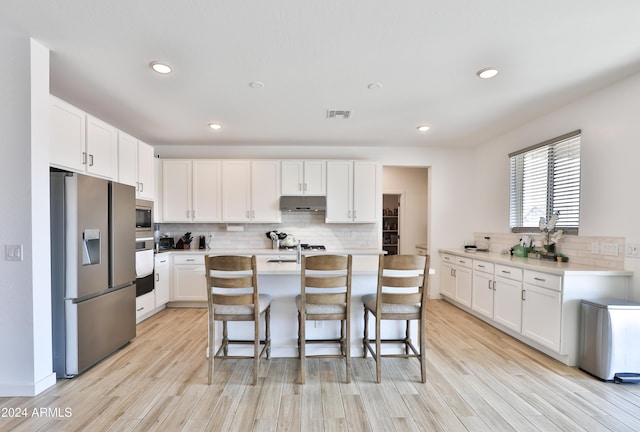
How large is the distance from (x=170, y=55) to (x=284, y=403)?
276 centimetres

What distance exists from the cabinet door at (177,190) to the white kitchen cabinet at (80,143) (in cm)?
139

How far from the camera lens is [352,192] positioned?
4770 mm

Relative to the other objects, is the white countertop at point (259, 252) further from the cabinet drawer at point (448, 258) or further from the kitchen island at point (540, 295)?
the kitchen island at point (540, 295)

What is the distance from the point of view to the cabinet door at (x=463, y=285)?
411 cm

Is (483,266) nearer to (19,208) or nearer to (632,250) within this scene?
(632,250)

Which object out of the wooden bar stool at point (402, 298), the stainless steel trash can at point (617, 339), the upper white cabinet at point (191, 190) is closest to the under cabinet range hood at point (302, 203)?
the upper white cabinet at point (191, 190)

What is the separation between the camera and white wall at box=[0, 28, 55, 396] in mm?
2092

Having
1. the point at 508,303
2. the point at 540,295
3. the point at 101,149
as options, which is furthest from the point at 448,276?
the point at 101,149

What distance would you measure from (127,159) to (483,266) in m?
4.64

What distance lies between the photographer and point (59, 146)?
250cm

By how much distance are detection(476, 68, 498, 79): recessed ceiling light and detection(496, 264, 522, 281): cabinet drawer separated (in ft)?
6.65

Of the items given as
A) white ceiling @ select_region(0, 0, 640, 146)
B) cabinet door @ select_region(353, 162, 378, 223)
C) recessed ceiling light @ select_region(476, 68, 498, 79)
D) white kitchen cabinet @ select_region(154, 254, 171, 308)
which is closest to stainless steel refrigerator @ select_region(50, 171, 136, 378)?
white ceiling @ select_region(0, 0, 640, 146)

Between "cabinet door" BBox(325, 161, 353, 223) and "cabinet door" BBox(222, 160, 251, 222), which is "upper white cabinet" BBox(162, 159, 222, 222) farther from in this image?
"cabinet door" BBox(325, 161, 353, 223)

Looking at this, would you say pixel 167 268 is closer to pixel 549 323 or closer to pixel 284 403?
pixel 284 403
